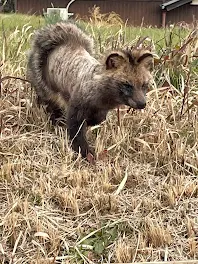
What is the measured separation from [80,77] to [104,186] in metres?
0.71

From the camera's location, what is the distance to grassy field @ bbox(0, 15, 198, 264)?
282 cm

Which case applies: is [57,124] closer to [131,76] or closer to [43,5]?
[131,76]

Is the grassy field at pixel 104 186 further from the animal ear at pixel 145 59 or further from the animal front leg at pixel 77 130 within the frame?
the animal ear at pixel 145 59

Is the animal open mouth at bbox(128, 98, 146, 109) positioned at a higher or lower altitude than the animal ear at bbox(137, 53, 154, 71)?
lower

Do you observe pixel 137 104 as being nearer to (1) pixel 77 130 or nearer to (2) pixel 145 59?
(2) pixel 145 59

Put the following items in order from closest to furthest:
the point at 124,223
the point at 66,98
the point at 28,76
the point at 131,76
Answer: the point at 124,223, the point at 131,76, the point at 66,98, the point at 28,76

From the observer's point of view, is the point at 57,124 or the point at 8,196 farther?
the point at 57,124

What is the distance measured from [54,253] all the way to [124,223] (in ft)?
1.34

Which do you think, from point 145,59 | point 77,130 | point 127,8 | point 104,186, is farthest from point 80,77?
point 127,8

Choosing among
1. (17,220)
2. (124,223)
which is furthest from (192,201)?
(17,220)

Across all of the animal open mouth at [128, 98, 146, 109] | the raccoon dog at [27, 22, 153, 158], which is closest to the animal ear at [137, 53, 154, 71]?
the raccoon dog at [27, 22, 153, 158]

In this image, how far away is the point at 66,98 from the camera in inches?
146

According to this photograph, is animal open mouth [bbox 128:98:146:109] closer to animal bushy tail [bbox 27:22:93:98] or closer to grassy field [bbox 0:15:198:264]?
grassy field [bbox 0:15:198:264]

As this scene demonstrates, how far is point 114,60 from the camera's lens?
3197 mm
